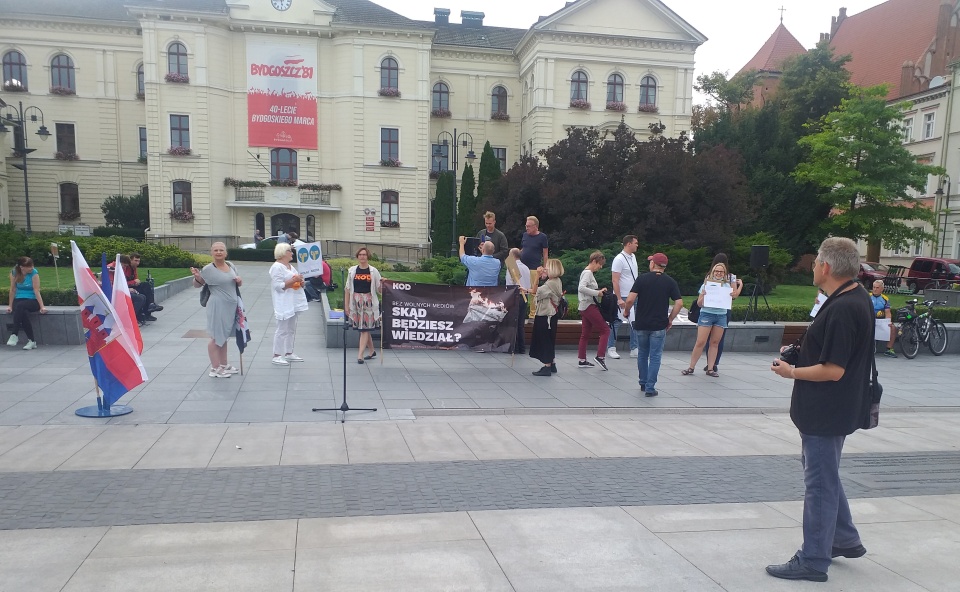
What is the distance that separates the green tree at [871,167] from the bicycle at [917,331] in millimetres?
23395

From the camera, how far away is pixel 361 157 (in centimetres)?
4384

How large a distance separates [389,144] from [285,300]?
35.4 m

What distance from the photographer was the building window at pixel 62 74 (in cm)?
4303

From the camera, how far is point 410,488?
223 inches

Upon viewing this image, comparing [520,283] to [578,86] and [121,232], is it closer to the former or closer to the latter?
[578,86]

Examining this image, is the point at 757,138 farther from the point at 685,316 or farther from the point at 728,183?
the point at 685,316

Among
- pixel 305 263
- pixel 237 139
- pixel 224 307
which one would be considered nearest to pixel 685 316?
pixel 305 263

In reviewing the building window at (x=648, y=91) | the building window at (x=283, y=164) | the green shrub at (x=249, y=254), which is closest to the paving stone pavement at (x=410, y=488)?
the green shrub at (x=249, y=254)

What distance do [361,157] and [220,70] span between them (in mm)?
9898

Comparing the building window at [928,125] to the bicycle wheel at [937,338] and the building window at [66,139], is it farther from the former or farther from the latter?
the building window at [66,139]

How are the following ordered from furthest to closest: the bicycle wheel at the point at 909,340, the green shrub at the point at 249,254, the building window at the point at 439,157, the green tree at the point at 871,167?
the building window at the point at 439,157 < the green shrub at the point at 249,254 < the green tree at the point at 871,167 < the bicycle wheel at the point at 909,340

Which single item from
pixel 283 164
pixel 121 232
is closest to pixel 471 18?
pixel 283 164

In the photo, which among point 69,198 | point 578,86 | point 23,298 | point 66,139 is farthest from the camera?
point 578,86

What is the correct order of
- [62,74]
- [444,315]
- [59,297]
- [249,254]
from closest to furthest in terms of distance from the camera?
1. [444,315]
2. [59,297]
3. [249,254]
4. [62,74]
